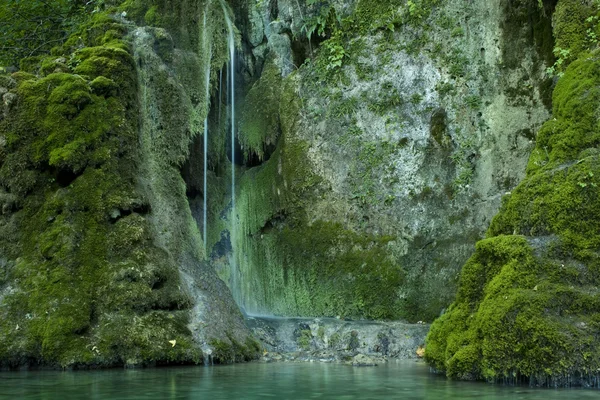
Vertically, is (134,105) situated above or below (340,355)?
above

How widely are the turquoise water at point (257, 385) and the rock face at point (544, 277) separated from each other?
362 millimetres

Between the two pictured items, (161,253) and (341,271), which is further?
(341,271)

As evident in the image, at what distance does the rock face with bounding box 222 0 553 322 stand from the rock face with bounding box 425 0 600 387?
4183 mm

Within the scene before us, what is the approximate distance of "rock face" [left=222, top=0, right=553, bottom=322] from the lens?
15.3 m

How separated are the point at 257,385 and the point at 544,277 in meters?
3.80

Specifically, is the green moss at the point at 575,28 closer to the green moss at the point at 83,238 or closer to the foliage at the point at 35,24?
the green moss at the point at 83,238

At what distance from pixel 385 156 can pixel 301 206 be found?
2.27m

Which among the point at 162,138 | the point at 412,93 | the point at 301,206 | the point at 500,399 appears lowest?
the point at 500,399

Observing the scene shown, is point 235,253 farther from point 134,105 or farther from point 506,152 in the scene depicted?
point 506,152

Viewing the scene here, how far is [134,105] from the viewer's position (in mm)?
13734

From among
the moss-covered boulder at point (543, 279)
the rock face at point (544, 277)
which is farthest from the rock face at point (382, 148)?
the moss-covered boulder at point (543, 279)

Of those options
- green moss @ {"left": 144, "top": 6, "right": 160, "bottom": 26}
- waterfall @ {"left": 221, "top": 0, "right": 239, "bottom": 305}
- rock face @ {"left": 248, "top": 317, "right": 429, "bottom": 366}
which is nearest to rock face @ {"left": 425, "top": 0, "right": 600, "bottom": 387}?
rock face @ {"left": 248, "top": 317, "right": 429, "bottom": 366}

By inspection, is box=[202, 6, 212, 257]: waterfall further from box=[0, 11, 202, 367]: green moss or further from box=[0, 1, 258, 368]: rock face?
box=[0, 11, 202, 367]: green moss

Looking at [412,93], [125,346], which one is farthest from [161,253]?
[412,93]
